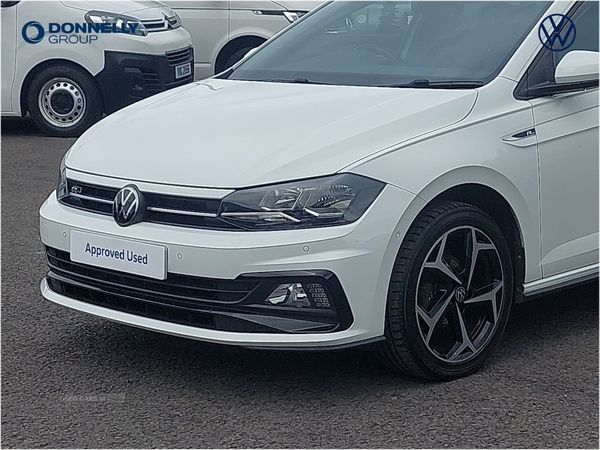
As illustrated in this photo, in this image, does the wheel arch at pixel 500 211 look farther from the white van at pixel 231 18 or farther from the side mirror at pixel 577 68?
the white van at pixel 231 18

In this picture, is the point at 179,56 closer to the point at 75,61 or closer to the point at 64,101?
the point at 75,61

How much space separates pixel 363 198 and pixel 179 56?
714 cm

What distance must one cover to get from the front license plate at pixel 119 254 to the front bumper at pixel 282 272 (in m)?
0.03

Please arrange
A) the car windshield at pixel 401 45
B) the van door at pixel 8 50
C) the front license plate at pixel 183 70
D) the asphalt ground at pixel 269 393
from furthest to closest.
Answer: the front license plate at pixel 183 70
the van door at pixel 8 50
the car windshield at pixel 401 45
the asphalt ground at pixel 269 393

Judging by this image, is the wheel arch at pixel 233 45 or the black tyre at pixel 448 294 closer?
the black tyre at pixel 448 294

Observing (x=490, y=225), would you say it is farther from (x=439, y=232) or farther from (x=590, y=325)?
(x=590, y=325)

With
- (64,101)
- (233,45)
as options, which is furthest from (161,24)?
(233,45)

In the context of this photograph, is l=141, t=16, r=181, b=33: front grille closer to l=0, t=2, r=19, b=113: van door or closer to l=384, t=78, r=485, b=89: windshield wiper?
l=0, t=2, r=19, b=113: van door

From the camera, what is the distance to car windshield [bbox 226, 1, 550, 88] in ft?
14.3

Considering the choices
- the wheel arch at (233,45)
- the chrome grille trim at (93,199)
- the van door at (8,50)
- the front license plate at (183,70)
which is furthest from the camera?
the wheel arch at (233,45)

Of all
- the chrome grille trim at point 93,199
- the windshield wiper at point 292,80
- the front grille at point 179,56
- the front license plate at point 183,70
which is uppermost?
the windshield wiper at point 292,80

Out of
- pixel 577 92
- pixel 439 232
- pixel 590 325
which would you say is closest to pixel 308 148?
pixel 439 232

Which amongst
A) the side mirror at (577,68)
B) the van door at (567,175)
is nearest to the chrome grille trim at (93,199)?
the van door at (567,175)

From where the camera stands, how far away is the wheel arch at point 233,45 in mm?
11828
